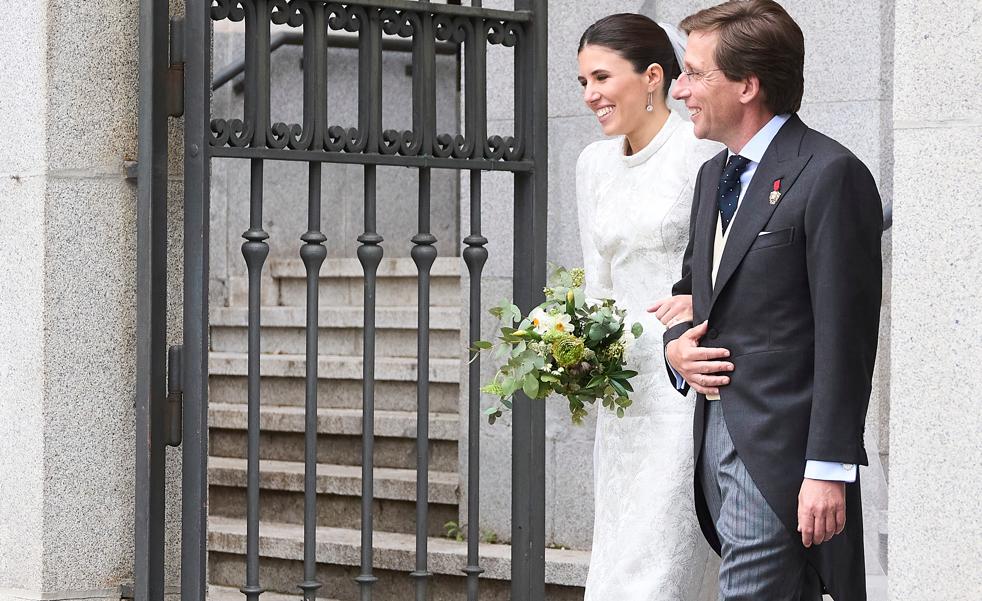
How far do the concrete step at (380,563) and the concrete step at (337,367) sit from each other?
2.62ft

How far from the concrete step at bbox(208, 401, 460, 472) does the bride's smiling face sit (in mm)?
2639

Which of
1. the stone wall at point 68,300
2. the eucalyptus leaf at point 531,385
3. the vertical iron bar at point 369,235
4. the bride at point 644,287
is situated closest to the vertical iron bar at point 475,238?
the vertical iron bar at point 369,235

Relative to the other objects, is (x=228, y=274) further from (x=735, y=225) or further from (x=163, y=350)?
(x=735, y=225)

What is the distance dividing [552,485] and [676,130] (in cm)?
237

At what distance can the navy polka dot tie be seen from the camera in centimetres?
310

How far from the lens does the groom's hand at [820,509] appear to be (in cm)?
280

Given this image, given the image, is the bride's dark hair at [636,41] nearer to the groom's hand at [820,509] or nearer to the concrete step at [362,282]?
the groom's hand at [820,509]

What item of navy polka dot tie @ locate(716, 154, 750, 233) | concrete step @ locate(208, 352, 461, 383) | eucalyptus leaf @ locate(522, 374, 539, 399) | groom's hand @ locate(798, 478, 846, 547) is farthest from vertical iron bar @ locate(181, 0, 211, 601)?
concrete step @ locate(208, 352, 461, 383)

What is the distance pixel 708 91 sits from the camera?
10.1 ft

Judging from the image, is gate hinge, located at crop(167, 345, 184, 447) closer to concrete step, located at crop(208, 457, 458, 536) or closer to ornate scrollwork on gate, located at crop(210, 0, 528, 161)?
ornate scrollwork on gate, located at crop(210, 0, 528, 161)

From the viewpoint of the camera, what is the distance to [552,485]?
5.76 metres

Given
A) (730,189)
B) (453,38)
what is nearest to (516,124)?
(453,38)

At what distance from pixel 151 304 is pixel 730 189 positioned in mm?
1499

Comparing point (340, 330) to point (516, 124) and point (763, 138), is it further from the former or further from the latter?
point (763, 138)
